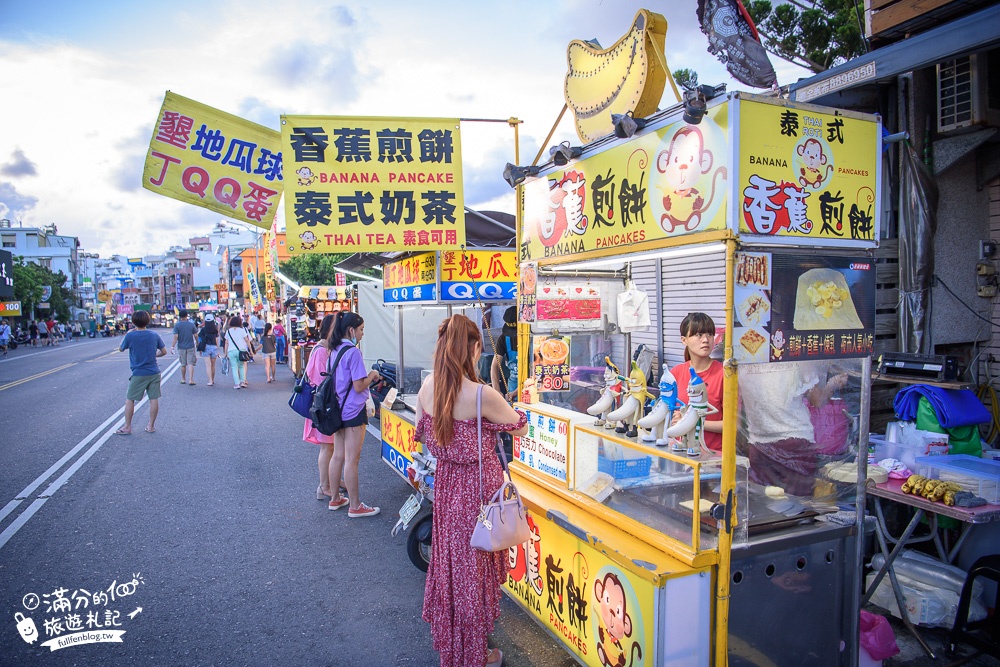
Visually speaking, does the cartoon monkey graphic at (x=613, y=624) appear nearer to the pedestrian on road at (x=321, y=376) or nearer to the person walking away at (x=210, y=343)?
the pedestrian on road at (x=321, y=376)

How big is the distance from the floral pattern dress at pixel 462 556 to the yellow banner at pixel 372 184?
280 centimetres

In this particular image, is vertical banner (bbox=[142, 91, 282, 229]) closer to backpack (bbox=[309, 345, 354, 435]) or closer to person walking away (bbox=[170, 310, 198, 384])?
backpack (bbox=[309, 345, 354, 435])

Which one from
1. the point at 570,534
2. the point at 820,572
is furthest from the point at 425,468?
the point at 820,572

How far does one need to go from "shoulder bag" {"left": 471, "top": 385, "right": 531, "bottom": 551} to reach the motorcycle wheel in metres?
1.46

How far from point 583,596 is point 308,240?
148 inches

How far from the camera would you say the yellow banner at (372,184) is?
520 centimetres

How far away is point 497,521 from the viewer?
288cm

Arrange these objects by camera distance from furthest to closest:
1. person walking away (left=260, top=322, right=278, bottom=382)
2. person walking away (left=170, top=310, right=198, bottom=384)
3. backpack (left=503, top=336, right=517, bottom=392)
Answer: person walking away (left=260, top=322, right=278, bottom=382) → person walking away (left=170, top=310, right=198, bottom=384) → backpack (left=503, top=336, right=517, bottom=392)

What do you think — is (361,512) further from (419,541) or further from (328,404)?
(419,541)

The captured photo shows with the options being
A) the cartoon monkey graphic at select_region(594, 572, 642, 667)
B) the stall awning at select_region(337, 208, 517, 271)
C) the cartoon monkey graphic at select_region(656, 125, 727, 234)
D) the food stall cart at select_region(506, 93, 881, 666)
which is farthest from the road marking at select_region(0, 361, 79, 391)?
the cartoon monkey graphic at select_region(656, 125, 727, 234)

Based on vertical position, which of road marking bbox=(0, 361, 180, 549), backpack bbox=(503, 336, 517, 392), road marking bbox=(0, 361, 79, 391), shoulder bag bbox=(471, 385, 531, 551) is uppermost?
backpack bbox=(503, 336, 517, 392)

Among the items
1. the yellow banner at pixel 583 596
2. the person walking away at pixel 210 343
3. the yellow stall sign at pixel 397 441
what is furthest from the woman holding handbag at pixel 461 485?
the person walking away at pixel 210 343

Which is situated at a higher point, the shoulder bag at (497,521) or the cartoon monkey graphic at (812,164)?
the cartoon monkey graphic at (812,164)

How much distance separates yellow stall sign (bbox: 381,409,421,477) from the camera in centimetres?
536
